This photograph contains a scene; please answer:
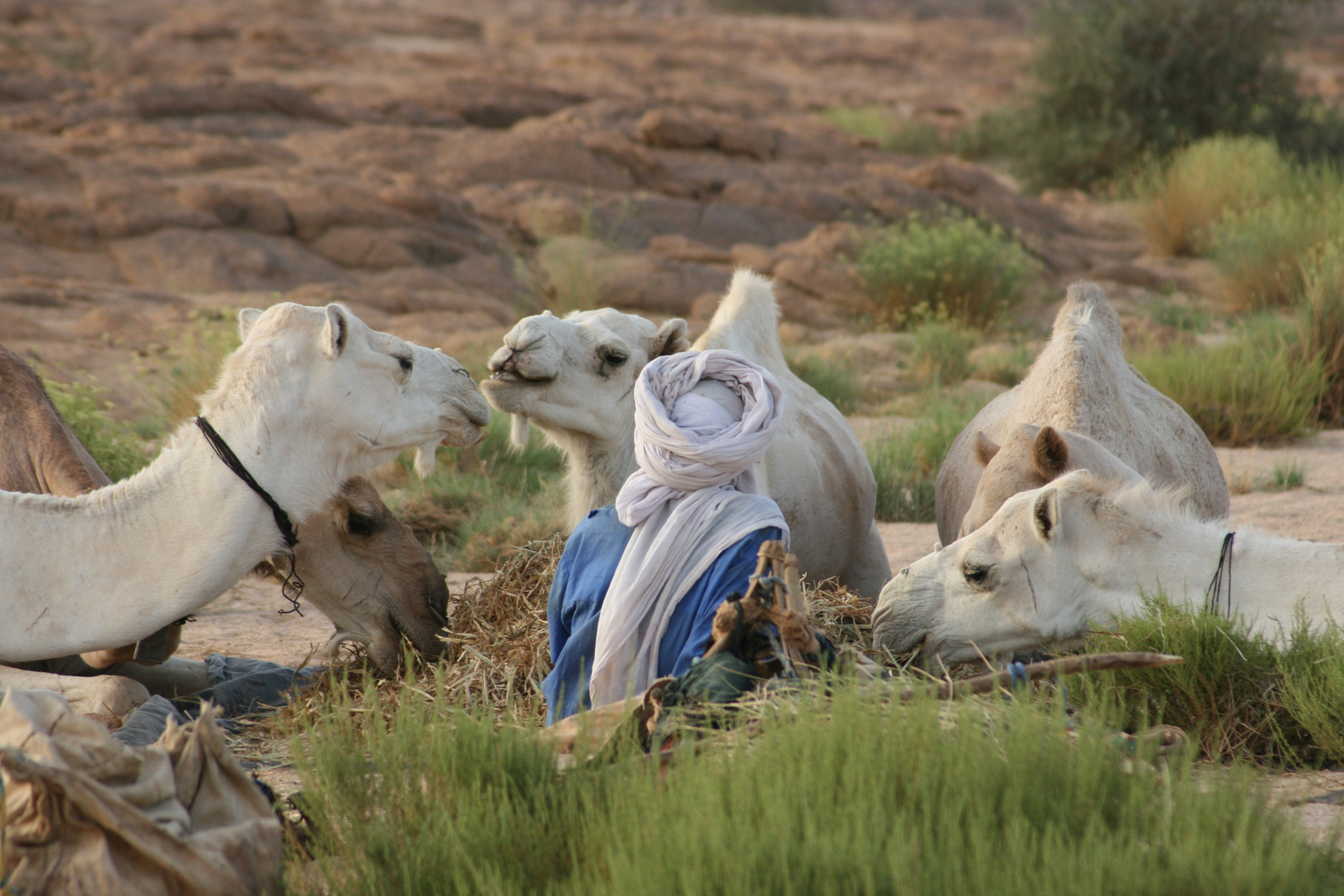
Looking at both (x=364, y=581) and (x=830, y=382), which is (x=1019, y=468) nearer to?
(x=364, y=581)

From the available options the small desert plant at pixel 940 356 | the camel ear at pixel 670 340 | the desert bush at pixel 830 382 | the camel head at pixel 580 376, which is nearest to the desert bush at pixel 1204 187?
the small desert plant at pixel 940 356

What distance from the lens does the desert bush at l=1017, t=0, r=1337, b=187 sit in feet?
70.8

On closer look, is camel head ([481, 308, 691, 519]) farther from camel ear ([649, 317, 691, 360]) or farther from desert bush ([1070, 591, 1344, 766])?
desert bush ([1070, 591, 1344, 766])

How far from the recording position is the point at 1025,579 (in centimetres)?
388

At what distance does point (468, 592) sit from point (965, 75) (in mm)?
40222

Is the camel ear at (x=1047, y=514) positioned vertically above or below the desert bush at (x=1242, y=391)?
above

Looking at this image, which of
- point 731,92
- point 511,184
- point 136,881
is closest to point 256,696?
point 136,881

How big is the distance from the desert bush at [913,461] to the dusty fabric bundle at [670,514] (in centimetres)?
434

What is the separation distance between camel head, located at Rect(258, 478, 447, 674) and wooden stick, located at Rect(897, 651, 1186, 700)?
2099mm

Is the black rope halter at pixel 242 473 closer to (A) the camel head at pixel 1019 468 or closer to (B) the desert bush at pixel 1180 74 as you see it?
(A) the camel head at pixel 1019 468

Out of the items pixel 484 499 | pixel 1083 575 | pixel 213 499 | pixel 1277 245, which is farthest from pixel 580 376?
pixel 1277 245

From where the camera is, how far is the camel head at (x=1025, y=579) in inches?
150

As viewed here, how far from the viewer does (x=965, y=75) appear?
41.6m

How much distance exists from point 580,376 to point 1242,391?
22.0ft
